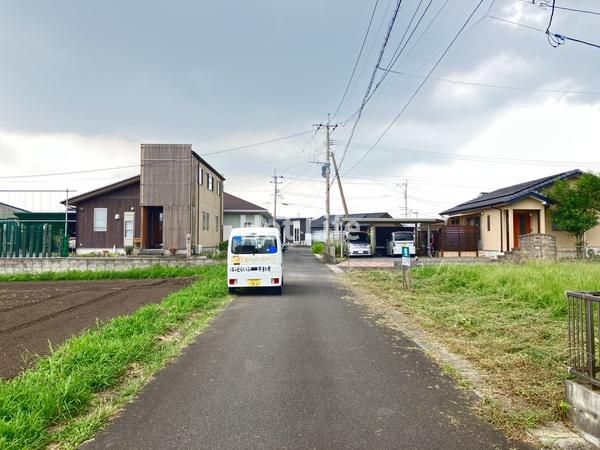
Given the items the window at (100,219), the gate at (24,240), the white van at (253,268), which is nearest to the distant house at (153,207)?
the window at (100,219)


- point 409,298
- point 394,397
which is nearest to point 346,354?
point 394,397

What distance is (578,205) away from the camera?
20.8 metres

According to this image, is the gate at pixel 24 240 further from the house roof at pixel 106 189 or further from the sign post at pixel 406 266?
the sign post at pixel 406 266

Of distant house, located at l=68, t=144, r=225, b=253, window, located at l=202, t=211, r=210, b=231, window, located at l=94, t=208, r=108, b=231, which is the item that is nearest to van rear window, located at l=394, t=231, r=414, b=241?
window, located at l=202, t=211, r=210, b=231

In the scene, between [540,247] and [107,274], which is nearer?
[107,274]

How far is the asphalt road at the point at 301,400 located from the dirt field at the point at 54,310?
2.14 m

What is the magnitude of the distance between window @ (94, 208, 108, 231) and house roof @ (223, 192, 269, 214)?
1311cm

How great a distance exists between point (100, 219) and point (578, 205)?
26325mm

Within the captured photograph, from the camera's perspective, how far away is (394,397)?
3895mm

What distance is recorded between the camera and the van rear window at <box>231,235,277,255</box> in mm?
11172

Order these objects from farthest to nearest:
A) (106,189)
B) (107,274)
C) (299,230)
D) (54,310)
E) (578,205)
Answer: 1. (299,230)
2. (106,189)
3. (578,205)
4. (107,274)
5. (54,310)

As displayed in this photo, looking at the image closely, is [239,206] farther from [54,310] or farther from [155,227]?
[54,310]

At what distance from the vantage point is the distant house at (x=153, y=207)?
23062 millimetres

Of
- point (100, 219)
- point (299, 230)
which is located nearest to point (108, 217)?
point (100, 219)
